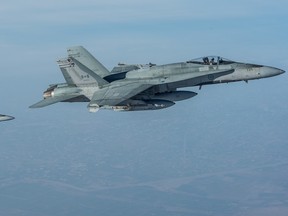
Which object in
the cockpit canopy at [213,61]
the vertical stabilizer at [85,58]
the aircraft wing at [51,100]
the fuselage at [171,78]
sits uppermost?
the vertical stabilizer at [85,58]

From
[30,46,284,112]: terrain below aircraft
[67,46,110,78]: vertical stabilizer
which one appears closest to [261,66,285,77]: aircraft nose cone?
[30,46,284,112]: terrain below aircraft

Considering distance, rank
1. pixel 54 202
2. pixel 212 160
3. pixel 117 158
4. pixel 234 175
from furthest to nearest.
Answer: pixel 117 158 → pixel 212 160 → pixel 234 175 → pixel 54 202

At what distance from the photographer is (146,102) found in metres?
38.2

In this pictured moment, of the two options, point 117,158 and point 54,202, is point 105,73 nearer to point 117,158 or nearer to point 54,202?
point 54,202

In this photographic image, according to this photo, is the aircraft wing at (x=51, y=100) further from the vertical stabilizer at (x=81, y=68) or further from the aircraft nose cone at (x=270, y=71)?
the aircraft nose cone at (x=270, y=71)

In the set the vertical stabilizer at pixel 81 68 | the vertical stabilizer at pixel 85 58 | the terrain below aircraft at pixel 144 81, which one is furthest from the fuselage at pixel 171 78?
the vertical stabilizer at pixel 85 58

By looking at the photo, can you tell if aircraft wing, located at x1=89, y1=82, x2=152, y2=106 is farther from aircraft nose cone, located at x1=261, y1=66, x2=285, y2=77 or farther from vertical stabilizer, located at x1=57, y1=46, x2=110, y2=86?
aircraft nose cone, located at x1=261, y1=66, x2=285, y2=77

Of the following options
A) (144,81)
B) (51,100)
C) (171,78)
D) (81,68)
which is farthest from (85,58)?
(171,78)

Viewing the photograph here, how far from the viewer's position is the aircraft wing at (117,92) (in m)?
35.8

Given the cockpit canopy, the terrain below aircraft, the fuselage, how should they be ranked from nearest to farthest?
1. the terrain below aircraft
2. the fuselage
3. the cockpit canopy

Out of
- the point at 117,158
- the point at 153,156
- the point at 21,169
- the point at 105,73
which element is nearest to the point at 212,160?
the point at 153,156

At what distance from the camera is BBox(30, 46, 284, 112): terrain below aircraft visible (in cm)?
3716

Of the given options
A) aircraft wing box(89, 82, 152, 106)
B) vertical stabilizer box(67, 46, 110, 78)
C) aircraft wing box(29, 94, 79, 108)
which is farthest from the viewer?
vertical stabilizer box(67, 46, 110, 78)

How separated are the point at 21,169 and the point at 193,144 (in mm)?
54669
